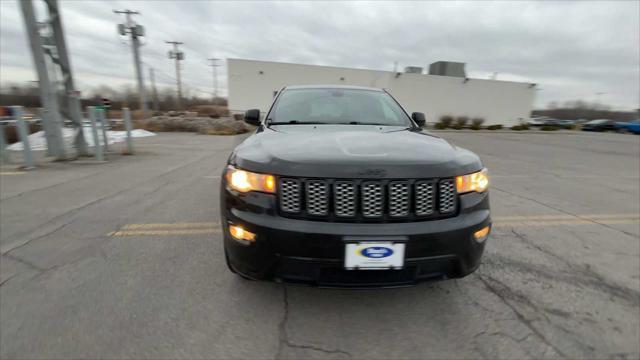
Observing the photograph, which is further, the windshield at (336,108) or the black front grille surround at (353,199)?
the windshield at (336,108)

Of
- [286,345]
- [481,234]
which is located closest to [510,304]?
[481,234]

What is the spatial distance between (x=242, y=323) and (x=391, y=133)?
1.77m

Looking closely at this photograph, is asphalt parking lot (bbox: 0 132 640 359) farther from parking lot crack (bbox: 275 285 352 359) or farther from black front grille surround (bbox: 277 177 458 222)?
black front grille surround (bbox: 277 177 458 222)

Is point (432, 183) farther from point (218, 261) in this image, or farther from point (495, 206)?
point (495, 206)

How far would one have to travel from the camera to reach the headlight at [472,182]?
75.3 inches

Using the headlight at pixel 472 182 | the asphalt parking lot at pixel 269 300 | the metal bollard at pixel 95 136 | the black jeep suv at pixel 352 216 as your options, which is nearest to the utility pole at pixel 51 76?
the metal bollard at pixel 95 136

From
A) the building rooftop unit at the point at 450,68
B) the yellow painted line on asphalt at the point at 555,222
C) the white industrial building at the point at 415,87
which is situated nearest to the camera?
the yellow painted line on asphalt at the point at 555,222

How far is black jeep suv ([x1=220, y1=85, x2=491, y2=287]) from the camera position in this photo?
171 centimetres

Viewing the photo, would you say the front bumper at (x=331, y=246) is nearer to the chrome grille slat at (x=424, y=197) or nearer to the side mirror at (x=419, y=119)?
the chrome grille slat at (x=424, y=197)

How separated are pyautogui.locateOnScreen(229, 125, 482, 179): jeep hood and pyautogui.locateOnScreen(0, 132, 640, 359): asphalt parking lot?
0.97m

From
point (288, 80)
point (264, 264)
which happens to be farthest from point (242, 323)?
point (288, 80)

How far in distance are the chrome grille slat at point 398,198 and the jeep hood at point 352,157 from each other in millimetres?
53

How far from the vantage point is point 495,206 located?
4.56 metres

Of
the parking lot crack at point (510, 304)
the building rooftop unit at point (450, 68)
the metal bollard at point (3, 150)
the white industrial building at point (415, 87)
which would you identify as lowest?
the parking lot crack at point (510, 304)
